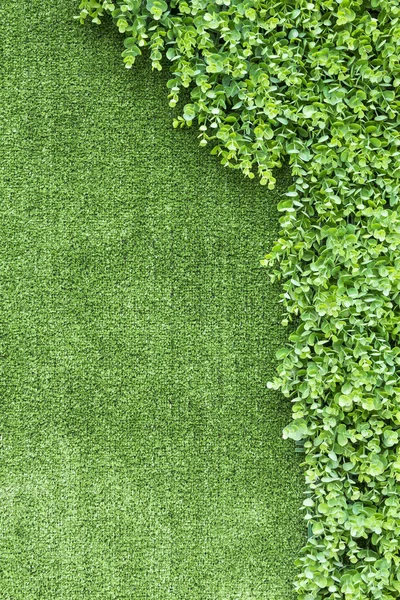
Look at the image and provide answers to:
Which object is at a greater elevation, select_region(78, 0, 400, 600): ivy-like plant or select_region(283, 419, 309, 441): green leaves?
select_region(78, 0, 400, 600): ivy-like plant

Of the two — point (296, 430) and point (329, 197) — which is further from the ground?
point (329, 197)

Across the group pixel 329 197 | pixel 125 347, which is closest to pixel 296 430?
pixel 125 347

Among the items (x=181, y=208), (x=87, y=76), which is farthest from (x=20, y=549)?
(x=87, y=76)

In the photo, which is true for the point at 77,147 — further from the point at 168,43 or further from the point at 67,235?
the point at 168,43

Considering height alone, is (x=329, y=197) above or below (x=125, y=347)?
above

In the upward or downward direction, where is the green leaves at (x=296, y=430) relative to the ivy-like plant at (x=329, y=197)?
downward

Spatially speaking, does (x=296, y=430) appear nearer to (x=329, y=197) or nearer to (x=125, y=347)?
(x=125, y=347)
